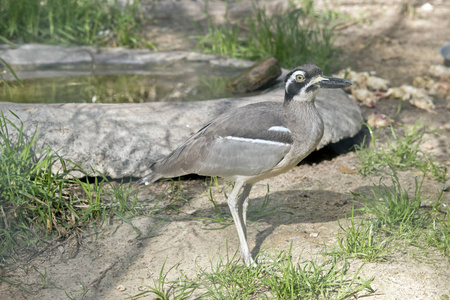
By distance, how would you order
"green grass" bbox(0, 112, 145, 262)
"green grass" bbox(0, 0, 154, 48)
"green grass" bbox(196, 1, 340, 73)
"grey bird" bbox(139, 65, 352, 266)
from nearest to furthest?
"grey bird" bbox(139, 65, 352, 266)
"green grass" bbox(0, 112, 145, 262)
"green grass" bbox(196, 1, 340, 73)
"green grass" bbox(0, 0, 154, 48)

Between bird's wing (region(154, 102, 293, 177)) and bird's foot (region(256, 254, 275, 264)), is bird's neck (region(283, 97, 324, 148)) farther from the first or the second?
bird's foot (region(256, 254, 275, 264))

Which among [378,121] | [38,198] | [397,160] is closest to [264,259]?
[38,198]

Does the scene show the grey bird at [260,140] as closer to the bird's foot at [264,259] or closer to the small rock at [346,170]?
the bird's foot at [264,259]

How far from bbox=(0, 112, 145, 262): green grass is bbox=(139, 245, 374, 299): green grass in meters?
0.96

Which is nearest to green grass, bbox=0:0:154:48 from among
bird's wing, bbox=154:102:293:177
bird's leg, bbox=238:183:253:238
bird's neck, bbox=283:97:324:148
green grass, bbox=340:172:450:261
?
bird's wing, bbox=154:102:293:177

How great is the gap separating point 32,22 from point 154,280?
5.45 m

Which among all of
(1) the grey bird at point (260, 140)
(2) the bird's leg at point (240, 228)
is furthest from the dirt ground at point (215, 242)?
(1) the grey bird at point (260, 140)

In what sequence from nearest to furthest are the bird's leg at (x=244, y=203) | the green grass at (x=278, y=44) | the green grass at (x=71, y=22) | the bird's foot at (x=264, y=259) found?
the bird's foot at (x=264, y=259) → the bird's leg at (x=244, y=203) → the green grass at (x=278, y=44) → the green grass at (x=71, y=22)

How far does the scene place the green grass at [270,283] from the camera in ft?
10.1

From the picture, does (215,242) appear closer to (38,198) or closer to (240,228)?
(240,228)

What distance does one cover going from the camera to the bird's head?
11.7 feet

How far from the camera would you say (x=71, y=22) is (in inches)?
294

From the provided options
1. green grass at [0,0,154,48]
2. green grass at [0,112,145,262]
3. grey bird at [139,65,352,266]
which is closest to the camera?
grey bird at [139,65,352,266]

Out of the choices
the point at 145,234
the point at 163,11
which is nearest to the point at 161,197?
the point at 145,234
